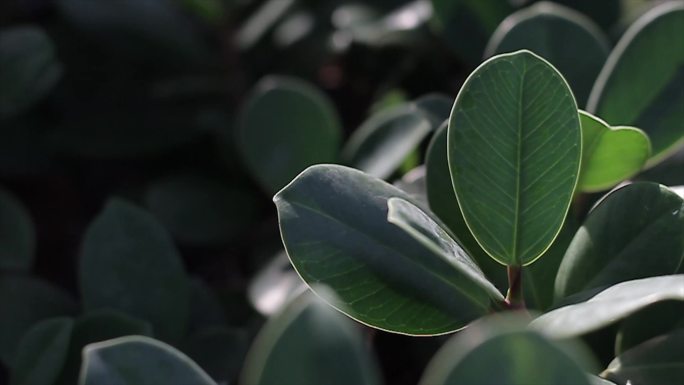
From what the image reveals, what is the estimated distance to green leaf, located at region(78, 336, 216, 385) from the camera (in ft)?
1.57

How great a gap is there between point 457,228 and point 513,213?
0.36 feet

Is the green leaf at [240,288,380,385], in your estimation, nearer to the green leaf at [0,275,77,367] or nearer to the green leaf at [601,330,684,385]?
the green leaf at [601,330,684,385]

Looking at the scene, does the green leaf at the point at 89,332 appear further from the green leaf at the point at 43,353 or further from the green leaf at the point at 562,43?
the green leaf at the point at 562,43

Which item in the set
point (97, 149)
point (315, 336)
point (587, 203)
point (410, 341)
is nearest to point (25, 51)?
point (97, 149)

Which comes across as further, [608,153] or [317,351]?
[608,153]

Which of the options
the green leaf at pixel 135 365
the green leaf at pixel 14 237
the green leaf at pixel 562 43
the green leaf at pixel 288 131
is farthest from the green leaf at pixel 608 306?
the green leaf at pixel 14 237

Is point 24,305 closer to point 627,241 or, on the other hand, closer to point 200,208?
point 200,208

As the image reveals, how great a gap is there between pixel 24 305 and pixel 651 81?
55cm

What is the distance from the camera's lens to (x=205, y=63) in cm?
128

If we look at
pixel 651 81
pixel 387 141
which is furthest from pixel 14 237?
pixel 651 81

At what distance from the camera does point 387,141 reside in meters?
0.85

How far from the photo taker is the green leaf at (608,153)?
0.64 m

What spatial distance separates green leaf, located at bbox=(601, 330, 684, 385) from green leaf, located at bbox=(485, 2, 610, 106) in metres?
0.26

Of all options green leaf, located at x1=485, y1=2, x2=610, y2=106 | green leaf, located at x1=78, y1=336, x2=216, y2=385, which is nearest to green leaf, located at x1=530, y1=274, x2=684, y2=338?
green leaf, located at x1=78, y1=336, x2=216, y2=385
